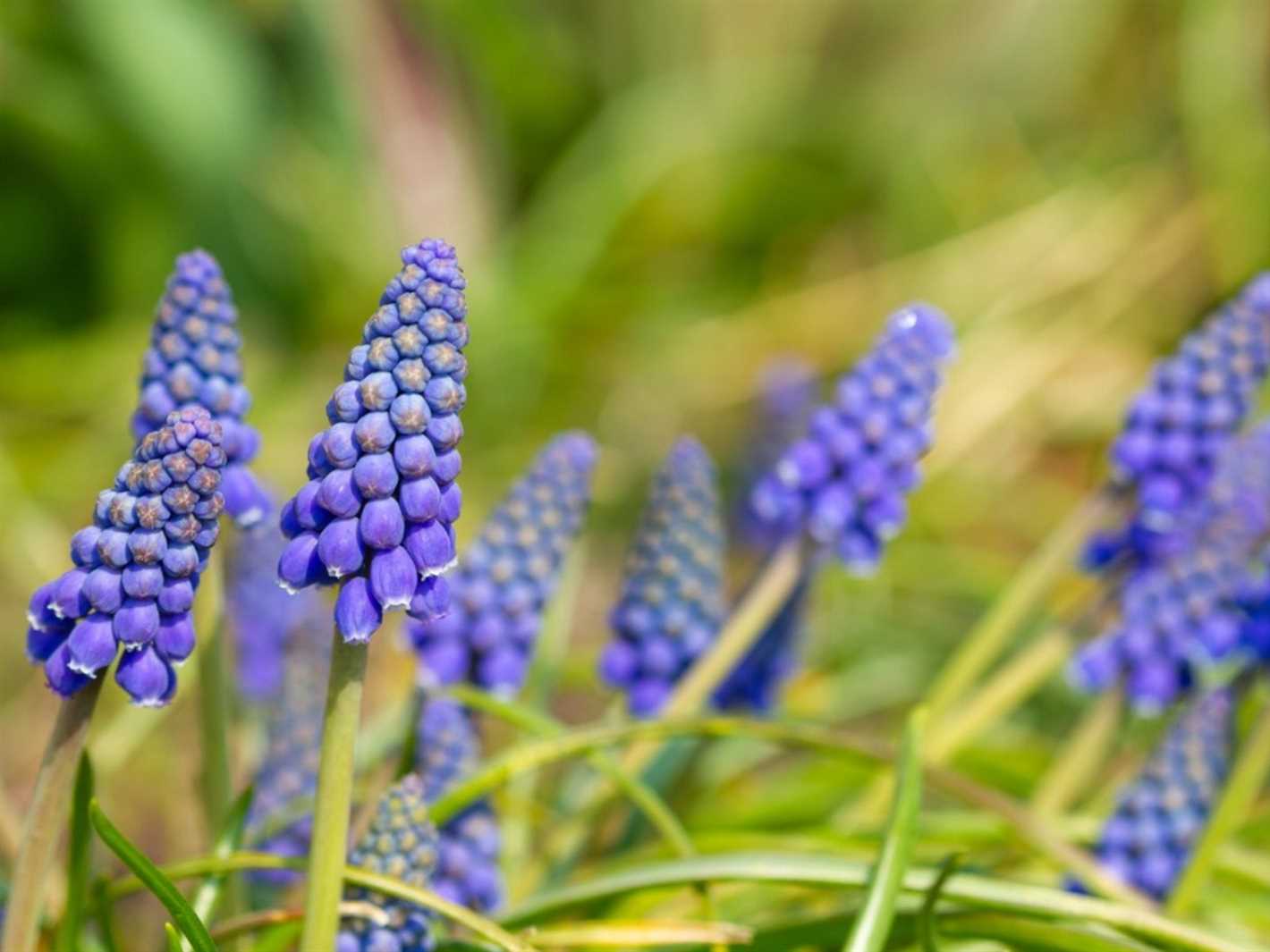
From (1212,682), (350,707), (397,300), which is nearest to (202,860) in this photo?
(350,707)

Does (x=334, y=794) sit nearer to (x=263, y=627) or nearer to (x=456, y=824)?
(x=456, y=824)

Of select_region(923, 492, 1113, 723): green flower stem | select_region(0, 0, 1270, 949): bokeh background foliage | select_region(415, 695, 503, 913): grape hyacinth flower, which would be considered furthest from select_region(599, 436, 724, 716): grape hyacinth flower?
select_region(0, 0, 1270, 949): bokeh background foliage

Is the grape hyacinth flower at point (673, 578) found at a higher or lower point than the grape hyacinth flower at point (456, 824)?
higher

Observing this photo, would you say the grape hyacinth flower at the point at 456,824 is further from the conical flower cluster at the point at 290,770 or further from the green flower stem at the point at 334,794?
the green flower stem at the point at 334,794

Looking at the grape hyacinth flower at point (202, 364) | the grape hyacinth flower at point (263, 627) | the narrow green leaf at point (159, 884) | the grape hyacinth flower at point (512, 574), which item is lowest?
the narrow green leaf at point (159, 884)

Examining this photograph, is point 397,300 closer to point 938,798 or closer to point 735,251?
point 938,798

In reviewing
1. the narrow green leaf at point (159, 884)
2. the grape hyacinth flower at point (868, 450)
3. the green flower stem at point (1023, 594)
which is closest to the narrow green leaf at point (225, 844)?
the narrow green leaf at point (159, 884)
